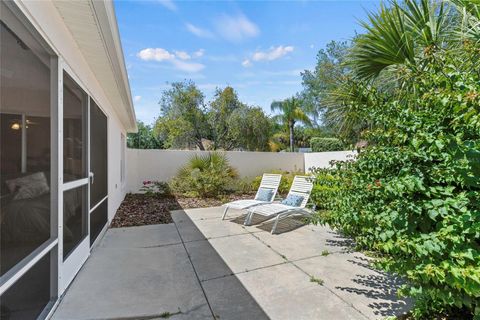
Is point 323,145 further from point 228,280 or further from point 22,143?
point 22,143

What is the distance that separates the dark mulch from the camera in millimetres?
6407

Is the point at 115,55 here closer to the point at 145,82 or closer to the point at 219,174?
the point at 219,174

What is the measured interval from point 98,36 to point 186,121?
17231 millimetres

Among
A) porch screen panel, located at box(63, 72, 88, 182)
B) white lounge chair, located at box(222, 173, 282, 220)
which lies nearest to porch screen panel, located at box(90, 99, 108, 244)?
porch screen panel, located at box(63, 72, 88, 182)

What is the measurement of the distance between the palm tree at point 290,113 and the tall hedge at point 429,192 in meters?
18.8

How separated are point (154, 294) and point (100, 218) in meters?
2.64

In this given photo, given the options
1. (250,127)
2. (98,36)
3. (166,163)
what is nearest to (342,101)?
(98,36)

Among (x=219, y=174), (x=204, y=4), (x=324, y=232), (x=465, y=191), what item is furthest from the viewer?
(x=219, y=174)

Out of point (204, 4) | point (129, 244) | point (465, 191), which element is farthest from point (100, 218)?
point (204, 4)

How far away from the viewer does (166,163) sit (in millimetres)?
11375

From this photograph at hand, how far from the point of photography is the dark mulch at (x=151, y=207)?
641 centimetres

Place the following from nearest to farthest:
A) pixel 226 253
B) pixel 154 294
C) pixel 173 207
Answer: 1. pixel 154 294
2. pixel 226 253
3. pixel 173 207

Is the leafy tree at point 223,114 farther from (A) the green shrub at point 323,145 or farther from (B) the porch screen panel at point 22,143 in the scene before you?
(B) the porch screen panel at point 22,143

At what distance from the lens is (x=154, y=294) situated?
9.66ft
